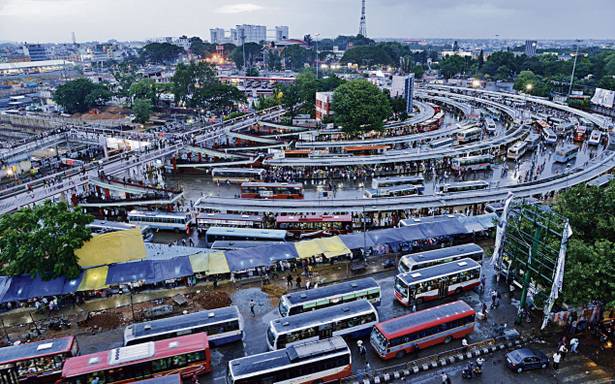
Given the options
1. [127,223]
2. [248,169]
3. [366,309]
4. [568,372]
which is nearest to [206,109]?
[248,169]

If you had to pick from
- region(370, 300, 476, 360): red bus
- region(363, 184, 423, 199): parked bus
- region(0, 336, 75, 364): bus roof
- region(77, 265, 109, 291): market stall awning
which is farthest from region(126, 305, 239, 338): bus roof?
region(363, 184, 423, 199): parked bus

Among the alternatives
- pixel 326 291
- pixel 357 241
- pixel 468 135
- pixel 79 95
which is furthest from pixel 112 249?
pixel 79 95

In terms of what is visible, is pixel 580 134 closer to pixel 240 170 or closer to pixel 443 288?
pixel 443 288

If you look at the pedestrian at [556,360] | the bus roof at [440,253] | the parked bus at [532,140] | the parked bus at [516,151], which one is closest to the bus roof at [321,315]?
the bus roof at [440,253]

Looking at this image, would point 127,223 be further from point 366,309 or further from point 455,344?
point 455,344

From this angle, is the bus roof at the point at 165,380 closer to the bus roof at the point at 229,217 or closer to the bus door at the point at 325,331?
the bus door at the point at 325,331

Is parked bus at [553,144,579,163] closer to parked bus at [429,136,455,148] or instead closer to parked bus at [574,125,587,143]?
parked bus at [574,125,587,143]
